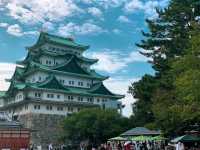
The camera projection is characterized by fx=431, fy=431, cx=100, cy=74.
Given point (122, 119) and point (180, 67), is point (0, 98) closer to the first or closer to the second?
point (122, 119)

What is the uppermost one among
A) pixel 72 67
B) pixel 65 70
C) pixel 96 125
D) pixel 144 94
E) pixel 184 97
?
pixel 72 67

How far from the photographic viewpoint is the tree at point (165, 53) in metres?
33.6

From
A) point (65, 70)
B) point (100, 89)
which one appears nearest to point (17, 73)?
point (65, 70)

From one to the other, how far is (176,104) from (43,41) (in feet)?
173

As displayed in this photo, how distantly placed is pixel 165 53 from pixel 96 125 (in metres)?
19.3

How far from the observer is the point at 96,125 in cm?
5716

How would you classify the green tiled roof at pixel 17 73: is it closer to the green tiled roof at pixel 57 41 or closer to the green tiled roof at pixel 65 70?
the green tiled roof at pixel 65 70

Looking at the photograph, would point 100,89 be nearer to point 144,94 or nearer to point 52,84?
point 52,84

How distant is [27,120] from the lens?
72062 millimetres

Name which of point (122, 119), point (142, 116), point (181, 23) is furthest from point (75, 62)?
point (181, 23)

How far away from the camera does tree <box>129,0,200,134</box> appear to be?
3362cm

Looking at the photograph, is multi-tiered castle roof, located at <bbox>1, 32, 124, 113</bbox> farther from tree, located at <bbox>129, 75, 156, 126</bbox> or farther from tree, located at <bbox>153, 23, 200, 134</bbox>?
tree, located at <bbox>153, 23, 200, 134</bbox>

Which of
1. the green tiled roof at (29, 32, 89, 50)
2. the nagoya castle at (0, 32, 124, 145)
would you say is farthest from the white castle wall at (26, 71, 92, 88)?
the green tiled roof at (29, 32, 89, 50)

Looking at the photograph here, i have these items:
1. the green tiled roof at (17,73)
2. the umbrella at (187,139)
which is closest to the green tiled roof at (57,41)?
the green tiled roof at (17,73)
